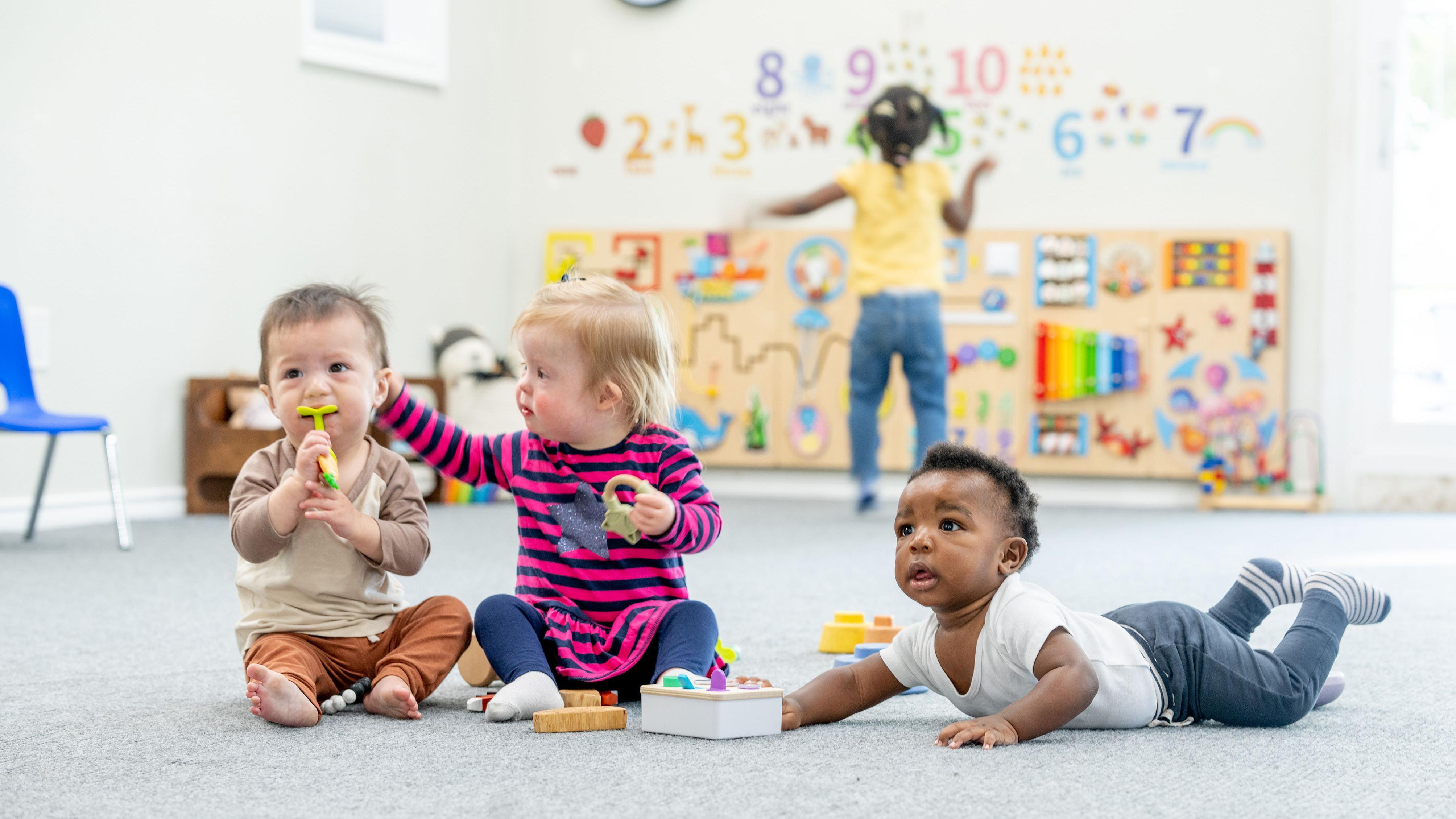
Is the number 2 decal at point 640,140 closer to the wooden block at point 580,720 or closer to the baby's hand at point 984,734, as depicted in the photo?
the wooden block at point 580,720

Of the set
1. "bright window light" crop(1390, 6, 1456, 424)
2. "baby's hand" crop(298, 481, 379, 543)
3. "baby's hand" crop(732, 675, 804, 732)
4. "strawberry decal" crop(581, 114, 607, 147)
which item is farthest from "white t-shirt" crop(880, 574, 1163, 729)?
"strawberry decal" crop(581, 114, 607, 147)

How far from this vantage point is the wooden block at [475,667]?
1634mm

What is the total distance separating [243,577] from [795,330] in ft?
11.3

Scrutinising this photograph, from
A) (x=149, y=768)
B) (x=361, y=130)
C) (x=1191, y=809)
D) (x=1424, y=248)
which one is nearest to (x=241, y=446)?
(x=361, y=130)

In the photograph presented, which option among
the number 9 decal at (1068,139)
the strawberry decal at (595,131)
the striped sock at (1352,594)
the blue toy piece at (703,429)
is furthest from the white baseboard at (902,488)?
the striped sock at (1352,594)

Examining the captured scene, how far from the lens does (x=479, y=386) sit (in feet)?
14.6

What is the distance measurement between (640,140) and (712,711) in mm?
4036

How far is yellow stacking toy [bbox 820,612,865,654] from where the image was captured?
1.89 m

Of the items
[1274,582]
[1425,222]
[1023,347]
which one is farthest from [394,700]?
[1425,222]

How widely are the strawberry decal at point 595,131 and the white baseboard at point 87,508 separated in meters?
1.95

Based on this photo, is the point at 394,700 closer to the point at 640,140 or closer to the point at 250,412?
the point at 250,412

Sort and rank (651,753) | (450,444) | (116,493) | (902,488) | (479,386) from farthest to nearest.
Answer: (902,488)
(479,386)
(116,493)
(450,444)
(651,753)

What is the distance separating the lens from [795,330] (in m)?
4.88

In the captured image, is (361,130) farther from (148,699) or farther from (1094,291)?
(148,699)
